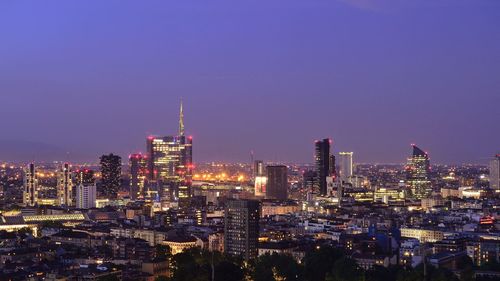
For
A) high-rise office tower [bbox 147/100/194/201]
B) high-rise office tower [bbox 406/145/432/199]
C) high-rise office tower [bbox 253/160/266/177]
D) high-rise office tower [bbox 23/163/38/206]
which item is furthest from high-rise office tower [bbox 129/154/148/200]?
high-rise office tower [bbox 406/145/432/199]

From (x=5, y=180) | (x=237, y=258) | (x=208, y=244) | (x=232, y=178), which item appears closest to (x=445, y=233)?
(x=208, y=244)

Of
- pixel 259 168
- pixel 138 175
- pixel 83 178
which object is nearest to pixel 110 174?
pixel 138 175

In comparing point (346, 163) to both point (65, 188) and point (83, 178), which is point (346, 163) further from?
point (65, 188)

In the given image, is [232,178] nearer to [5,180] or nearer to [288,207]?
[5,180]

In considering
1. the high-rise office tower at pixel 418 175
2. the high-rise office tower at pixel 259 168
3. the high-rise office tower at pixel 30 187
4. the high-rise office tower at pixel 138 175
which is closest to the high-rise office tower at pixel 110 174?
the high-rise office tower at pixel 138 175

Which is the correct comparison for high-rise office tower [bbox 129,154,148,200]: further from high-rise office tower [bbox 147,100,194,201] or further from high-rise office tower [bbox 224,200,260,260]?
high-rise office tower [bbox 224,200,260,260]

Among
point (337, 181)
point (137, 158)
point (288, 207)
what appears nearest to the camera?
point (288, 207)
